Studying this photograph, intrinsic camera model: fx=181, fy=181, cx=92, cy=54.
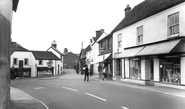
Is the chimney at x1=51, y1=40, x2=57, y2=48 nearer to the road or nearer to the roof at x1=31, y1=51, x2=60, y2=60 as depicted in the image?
→ the roof at x1=31, y1=51, x2=60, y2=60

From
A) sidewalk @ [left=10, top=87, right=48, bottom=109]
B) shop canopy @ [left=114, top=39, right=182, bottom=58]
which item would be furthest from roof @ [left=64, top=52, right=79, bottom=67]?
sidewalk @ [left=10, top=87, right=48, bottom=109]

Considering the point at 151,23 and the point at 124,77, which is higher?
the point at 151,23

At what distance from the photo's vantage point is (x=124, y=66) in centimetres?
2012

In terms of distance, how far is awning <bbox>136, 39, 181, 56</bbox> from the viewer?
39.9ft

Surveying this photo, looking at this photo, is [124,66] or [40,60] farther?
[40,60]

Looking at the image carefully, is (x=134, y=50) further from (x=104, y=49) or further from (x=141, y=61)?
(x=104, y=49)

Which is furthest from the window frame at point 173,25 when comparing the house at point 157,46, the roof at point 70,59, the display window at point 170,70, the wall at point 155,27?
the roof at point 70,59

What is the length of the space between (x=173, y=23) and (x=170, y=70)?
136 inches

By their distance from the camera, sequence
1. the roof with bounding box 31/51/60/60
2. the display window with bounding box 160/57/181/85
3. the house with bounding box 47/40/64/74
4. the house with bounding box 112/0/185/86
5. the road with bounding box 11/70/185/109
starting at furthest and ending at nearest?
the house with bounding box 47/40/64/74 < the roof with bounding box 31/51/60/60 < the display window with bounding box 160/57/181/85 < the house with bounding box 112/0/185/86 < the road with bounding box 11/70/185/109

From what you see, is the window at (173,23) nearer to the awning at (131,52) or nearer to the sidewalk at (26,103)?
the awning at (131,52)

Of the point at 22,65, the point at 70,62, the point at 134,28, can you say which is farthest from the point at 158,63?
the point at 70,62

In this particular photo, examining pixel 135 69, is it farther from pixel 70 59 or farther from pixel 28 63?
pixel 70 59

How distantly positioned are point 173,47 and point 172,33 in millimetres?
1924

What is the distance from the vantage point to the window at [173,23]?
12930mm
